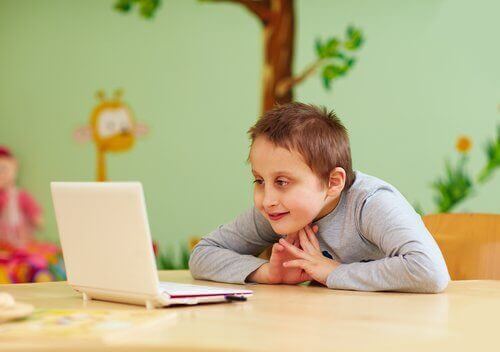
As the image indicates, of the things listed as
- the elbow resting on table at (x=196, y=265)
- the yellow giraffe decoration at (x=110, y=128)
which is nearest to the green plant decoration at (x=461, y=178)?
the yellow giraffe decoration at (x=110, y=128)

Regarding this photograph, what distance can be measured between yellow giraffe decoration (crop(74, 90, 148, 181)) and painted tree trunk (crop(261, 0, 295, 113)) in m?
0.61

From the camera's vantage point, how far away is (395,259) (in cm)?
135

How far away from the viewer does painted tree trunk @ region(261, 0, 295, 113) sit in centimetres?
358

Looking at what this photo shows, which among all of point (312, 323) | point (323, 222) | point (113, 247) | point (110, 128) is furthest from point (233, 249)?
point (110, 128)

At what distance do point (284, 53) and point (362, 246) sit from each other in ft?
7.02

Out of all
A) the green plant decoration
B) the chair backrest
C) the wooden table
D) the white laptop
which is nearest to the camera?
the wooden table

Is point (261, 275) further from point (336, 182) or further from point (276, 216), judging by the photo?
point (336, 182)

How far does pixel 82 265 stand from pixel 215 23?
101 inches

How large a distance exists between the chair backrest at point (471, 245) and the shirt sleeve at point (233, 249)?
1.30 ft

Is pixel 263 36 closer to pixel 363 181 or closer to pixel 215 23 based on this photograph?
pixel 215 23

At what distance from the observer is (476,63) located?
11.3 ft

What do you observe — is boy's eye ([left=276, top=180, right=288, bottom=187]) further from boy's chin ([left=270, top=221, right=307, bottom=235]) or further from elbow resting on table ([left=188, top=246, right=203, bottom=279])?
elbow resting on table ([left=188, top=246, right=203, bottom=279])

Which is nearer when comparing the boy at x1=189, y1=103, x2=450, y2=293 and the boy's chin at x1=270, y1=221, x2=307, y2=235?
the boy at x1=189, y1=103, x2=450, y2=293

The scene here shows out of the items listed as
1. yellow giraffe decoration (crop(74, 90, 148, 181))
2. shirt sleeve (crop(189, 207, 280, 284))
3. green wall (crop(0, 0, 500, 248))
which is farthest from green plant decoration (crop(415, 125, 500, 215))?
shirt sleeve (crop(189, 207, 280, 284))
